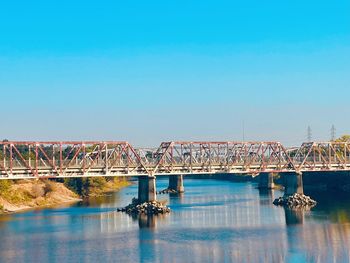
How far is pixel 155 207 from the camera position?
11631cm

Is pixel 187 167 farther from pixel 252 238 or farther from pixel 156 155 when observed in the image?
pixel 252 238

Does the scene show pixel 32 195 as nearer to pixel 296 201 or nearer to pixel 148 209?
pixel 148 209

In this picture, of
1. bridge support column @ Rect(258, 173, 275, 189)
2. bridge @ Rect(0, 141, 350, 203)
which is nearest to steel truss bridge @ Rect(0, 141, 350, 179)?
bridge @ Rect(0, 141, 350, 203)

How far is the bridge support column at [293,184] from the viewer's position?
136000mm

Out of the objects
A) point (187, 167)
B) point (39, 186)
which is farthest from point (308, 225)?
point (39, 186)

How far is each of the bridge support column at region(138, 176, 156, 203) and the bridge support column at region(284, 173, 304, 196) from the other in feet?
106

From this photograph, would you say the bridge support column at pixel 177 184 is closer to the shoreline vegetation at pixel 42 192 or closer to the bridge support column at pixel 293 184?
the shoreline vegetation at pixel 42 192

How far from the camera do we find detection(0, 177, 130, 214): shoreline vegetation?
12469 centimetres

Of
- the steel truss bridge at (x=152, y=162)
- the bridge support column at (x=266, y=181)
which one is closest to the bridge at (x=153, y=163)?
the steel truss bridge at (x=152, y=162)

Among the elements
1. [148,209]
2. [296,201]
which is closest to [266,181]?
[296,201]

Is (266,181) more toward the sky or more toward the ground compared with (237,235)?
more toward the sky

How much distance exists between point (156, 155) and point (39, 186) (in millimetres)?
26292

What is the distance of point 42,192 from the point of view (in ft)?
453

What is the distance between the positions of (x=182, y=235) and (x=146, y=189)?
32.6 meters
